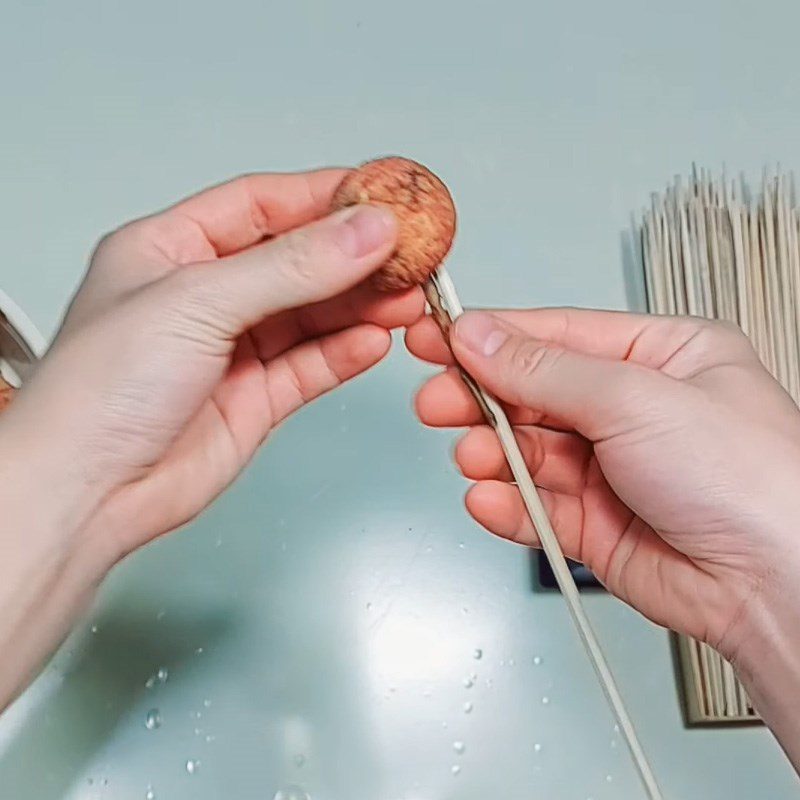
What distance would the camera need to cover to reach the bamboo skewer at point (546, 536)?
645 mm

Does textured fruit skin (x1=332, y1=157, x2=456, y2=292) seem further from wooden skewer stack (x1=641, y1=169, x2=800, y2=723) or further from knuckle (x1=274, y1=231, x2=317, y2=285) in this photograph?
wooden skewer stack (x1=641, y1=169, x2=800, y2=723)

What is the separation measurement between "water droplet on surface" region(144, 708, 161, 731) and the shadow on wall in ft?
0.05

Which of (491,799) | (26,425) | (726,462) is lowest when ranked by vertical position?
(491,799)

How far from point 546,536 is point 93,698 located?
1.32ft

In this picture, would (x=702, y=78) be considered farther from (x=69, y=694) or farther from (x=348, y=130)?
(x=69, y=694)

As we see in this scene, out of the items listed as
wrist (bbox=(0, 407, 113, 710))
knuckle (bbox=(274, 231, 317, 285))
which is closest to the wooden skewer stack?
knuckle (bbox=(274, 231, 317, 285))

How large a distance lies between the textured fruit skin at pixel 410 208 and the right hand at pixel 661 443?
57 millimetres

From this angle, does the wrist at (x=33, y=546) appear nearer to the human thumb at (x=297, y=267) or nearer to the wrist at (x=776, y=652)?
the human thumb at (x=297, y=267)

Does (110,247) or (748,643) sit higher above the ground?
(110,247)

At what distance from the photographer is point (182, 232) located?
2.36 feet

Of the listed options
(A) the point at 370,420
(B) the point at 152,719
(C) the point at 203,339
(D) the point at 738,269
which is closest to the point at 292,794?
(B) the point at 152,719

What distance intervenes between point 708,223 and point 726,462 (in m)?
0.33

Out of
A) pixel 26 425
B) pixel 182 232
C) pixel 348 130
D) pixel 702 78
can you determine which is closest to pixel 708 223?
pixel 702 78

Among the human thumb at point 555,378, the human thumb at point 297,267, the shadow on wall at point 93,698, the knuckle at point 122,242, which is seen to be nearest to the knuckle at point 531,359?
the human thumb at point 555,378
